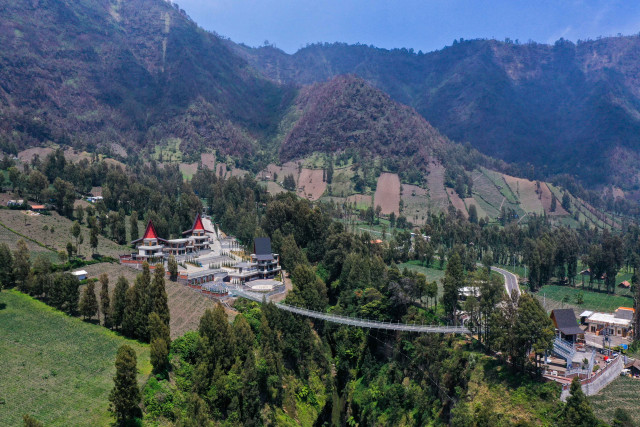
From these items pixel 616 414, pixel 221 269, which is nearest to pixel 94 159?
pixel 221 269

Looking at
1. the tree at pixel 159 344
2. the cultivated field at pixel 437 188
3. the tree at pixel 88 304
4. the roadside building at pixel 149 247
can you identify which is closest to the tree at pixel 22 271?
the tree at pixel 88 304

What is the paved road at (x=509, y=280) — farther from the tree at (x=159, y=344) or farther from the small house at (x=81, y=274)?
the small house at (x=81, y=274)

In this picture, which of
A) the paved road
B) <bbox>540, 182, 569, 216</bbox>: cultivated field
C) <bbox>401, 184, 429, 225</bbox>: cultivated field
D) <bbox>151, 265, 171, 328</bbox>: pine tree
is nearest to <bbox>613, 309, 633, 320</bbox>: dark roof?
the paved road

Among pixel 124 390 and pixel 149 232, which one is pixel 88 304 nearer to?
pixel 124 390

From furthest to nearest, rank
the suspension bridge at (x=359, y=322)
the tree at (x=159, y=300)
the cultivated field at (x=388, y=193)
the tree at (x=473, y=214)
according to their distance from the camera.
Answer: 1. the cultivated field at (x=388, y=193)
2. the tree at (x=473, y=214)
3. the suspension bridge at (x=359, y=322)
4. the tree at (x=159, y=300)

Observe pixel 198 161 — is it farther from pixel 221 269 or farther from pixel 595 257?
pixel 595 257
